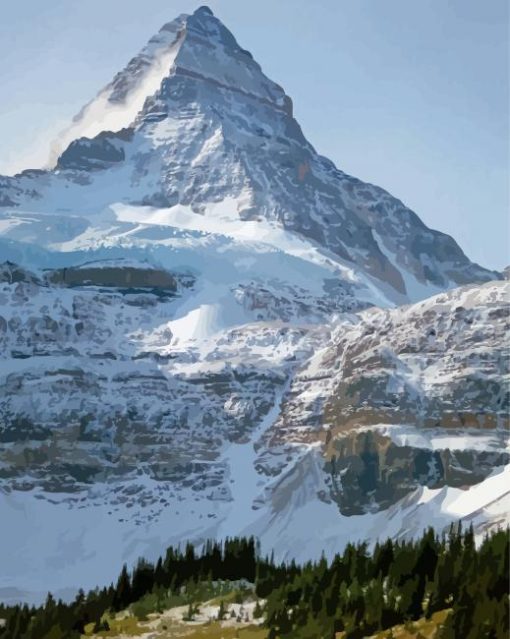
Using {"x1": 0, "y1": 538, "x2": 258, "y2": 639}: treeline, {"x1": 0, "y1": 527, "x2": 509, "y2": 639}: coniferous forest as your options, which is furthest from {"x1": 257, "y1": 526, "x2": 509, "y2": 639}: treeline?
{"x1": 0, "y1": 538, "x2": 258, "y2": 639}: treeline

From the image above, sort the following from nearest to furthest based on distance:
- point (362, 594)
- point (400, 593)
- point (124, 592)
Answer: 1. point (400, 593)
2. point (362, 594)
3. point (124, 592)

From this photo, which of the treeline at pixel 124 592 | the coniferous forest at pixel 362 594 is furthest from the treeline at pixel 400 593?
the treeline at pixel 124 592

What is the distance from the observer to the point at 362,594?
176ft

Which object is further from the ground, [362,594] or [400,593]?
[400,593]

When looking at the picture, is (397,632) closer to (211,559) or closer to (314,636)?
(314,636)

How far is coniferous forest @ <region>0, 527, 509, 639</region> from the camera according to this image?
46.9m

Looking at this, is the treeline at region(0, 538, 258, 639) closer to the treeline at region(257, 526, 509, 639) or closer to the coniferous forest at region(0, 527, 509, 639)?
the coniferous forest at region(0, 527, 509, 639)

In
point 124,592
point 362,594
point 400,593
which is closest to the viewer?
point 400,593

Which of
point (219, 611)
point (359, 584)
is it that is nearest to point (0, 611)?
point (219, 611)

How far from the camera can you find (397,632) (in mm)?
48656

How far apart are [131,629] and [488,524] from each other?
14186 centimetres

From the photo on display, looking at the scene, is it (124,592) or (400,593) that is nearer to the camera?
(400,593)

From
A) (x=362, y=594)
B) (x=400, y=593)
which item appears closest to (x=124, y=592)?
(x=362, y=594)

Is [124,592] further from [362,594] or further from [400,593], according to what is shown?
[400,593]
